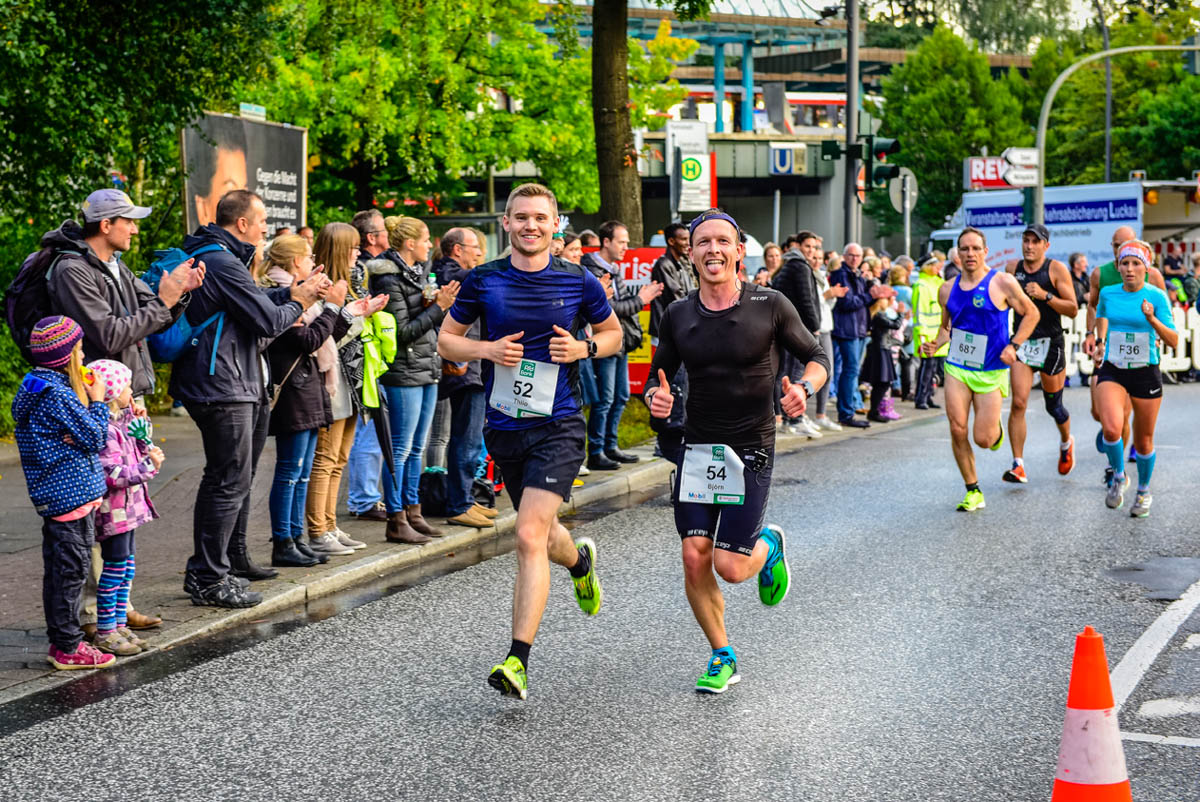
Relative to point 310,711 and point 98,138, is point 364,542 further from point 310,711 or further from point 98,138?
point 98,138

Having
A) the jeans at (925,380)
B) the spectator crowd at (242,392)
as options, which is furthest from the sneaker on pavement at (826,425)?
the spectator crowd at (242,392)

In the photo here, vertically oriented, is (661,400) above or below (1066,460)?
above

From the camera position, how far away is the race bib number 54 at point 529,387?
6328 millimetres

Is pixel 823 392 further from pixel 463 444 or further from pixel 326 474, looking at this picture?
pixel 326 474

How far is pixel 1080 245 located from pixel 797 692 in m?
22.3

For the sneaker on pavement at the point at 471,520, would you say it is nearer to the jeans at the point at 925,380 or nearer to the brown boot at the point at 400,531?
the brown boot at the point at 400,531

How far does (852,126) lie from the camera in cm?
2220

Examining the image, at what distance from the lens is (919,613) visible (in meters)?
7.63

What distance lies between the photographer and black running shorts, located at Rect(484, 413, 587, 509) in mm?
6328

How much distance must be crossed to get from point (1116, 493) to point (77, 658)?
7.50 metres

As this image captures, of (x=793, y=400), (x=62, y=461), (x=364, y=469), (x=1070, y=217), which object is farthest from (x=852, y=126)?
(x=62, y=461)

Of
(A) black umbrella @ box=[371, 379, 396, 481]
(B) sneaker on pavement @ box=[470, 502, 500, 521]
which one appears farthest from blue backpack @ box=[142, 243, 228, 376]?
(B) sneaker on pavement @ box=[470, 502, 500, 521]

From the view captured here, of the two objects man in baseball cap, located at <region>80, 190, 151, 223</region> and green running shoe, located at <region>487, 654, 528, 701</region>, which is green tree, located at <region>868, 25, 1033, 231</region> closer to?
man in baseball cap, located at <region>80, 190, 151, 223</region>

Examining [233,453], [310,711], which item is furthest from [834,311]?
[310,711]
